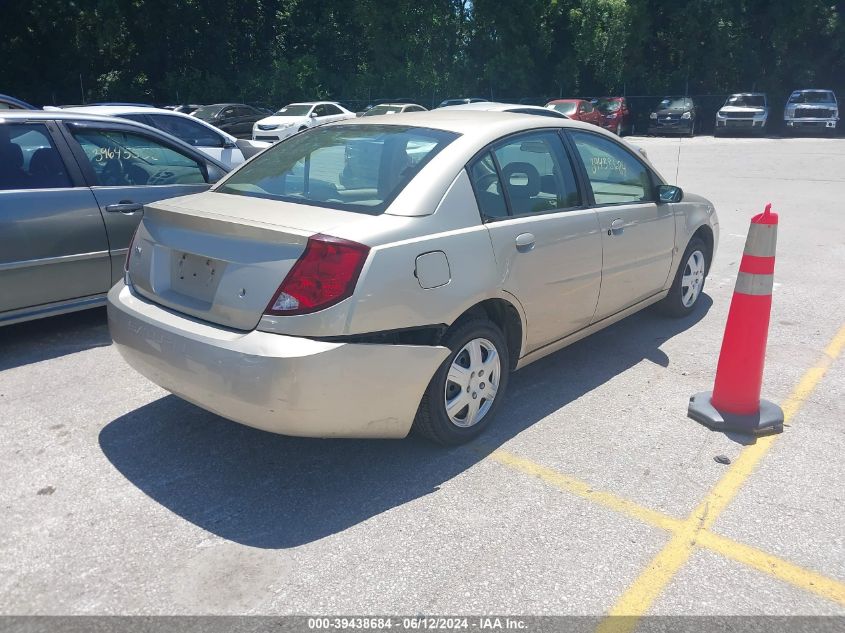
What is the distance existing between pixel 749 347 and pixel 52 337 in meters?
4.69

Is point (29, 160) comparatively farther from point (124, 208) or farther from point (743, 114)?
point (743, 114)

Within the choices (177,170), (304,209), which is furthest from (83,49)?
(304,209)

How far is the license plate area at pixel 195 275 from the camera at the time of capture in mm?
3346

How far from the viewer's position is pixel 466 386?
3740 mm

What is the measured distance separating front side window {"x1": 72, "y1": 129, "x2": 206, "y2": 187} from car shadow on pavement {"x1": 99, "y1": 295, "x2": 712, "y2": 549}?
2.12m

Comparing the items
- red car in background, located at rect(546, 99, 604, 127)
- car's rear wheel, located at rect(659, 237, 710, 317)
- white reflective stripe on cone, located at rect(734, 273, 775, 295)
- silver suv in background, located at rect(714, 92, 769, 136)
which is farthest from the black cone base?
silver suv in background, located at rect(714, 92, 769, 136)

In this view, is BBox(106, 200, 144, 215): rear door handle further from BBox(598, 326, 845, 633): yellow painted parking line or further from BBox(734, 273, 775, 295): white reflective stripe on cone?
BBox(598, 326, 845, 633): yellow painted parking line

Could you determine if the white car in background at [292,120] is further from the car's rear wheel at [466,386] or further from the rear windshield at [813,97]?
the car's rear wheel at [466,386]

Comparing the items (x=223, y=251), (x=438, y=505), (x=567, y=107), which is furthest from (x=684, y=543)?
(x=567, y=107)

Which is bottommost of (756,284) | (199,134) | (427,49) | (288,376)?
(288,376)

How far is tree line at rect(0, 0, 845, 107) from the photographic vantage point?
32781 mm

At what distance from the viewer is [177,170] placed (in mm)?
6055

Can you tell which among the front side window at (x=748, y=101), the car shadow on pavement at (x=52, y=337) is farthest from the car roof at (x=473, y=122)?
the front side window at (x=748, y=101)

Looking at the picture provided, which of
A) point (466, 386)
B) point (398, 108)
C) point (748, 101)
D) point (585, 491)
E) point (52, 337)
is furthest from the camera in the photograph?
point (748, 101)
